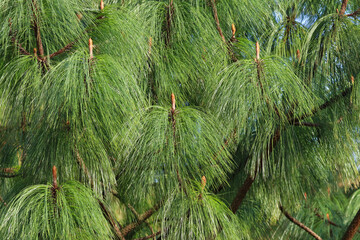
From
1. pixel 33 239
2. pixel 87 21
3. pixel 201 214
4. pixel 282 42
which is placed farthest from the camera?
pixel 282 42

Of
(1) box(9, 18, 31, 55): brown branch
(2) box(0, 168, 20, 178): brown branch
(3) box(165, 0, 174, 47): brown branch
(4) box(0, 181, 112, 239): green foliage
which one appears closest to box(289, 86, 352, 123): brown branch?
(3) box(165, 0, 174, 47): brown branch

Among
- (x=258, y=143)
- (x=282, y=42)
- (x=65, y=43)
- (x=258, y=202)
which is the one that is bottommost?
(x=258, y=202)

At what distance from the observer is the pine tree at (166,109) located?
98 cm

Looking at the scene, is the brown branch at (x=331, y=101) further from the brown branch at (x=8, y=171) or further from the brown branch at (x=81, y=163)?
the brown branch at (x=8, y=171)

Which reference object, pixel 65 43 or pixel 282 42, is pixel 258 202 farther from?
pixel 65 43

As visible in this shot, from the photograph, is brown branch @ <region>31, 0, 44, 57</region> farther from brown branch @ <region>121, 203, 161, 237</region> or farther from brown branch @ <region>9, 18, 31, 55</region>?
brown branch @ <region>121, 203, 161, 237</region>

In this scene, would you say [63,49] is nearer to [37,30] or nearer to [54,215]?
[37,30]

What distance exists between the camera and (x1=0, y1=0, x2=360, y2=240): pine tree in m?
0.98

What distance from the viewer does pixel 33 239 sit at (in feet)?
2.98

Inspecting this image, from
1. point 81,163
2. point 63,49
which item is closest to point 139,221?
point 81,163

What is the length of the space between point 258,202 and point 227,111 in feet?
1.34

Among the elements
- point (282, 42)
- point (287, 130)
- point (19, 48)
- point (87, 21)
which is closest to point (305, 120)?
point (287, 130)

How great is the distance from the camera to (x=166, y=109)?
105cm

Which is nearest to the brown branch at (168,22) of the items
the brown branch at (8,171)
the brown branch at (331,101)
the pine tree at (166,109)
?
the pine tree at (166,109)
